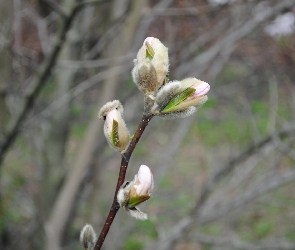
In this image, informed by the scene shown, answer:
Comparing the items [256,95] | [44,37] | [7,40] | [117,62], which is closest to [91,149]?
[117,62]

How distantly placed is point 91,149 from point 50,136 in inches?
21.2

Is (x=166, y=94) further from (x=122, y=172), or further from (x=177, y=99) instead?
(x=122, y=172)

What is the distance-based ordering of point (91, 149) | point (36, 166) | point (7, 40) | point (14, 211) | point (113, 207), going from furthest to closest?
point (14, 211), point (36, 166), point (91, 149), point (7, 40), point (113, 207)

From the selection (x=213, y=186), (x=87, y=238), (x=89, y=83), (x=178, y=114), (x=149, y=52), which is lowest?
(x=87, y=238)

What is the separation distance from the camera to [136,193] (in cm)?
70

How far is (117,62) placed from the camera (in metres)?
2.16

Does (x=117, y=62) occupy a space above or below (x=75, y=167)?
above

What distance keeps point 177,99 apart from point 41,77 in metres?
1.24

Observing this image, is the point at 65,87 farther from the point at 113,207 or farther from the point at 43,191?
the point at 113,207

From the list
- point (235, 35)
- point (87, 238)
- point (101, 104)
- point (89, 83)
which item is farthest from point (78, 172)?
point (87, 238)

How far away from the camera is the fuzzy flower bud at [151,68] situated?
0.72 m

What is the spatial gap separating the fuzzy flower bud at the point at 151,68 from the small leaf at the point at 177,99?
0.12ft

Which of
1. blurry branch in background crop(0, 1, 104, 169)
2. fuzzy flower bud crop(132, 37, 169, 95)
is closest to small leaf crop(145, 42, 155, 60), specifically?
fuzzy flower bud crop(132, 37, 169, 95)

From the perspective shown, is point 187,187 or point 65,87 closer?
point 65,87
